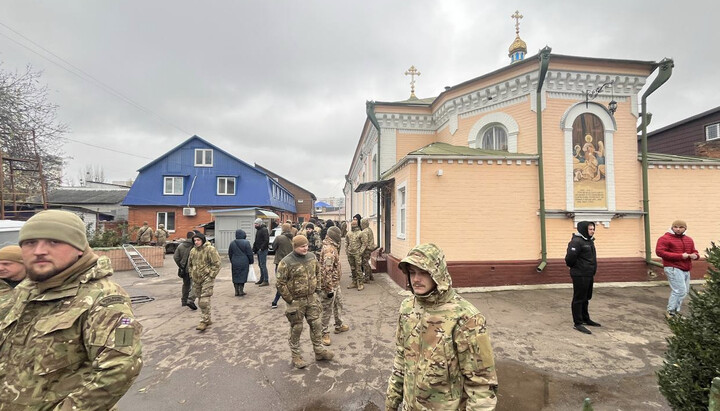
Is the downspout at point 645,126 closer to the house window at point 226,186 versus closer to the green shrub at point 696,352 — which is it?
the green shrub at point 696,352

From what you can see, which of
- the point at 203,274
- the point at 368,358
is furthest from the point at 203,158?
the point at 368,358

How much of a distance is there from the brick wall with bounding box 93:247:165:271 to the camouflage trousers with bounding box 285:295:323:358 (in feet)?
35.2

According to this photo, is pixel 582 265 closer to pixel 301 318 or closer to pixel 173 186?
pixel 301 318

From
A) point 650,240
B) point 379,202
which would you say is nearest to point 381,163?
point 379,202

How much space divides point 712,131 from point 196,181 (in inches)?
1282

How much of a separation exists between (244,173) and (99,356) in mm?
24477

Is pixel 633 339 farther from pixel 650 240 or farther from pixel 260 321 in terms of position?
pixel 260 321

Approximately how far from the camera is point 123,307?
156cm

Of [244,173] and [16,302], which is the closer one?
[16,302]

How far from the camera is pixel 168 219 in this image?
22312 mm

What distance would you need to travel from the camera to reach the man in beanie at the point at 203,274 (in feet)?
17.6

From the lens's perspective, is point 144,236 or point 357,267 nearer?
point 357,267

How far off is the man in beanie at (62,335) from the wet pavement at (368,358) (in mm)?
2152

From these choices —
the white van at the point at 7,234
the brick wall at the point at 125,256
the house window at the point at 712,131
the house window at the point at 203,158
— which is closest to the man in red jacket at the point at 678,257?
the white van at the point at 7,234
